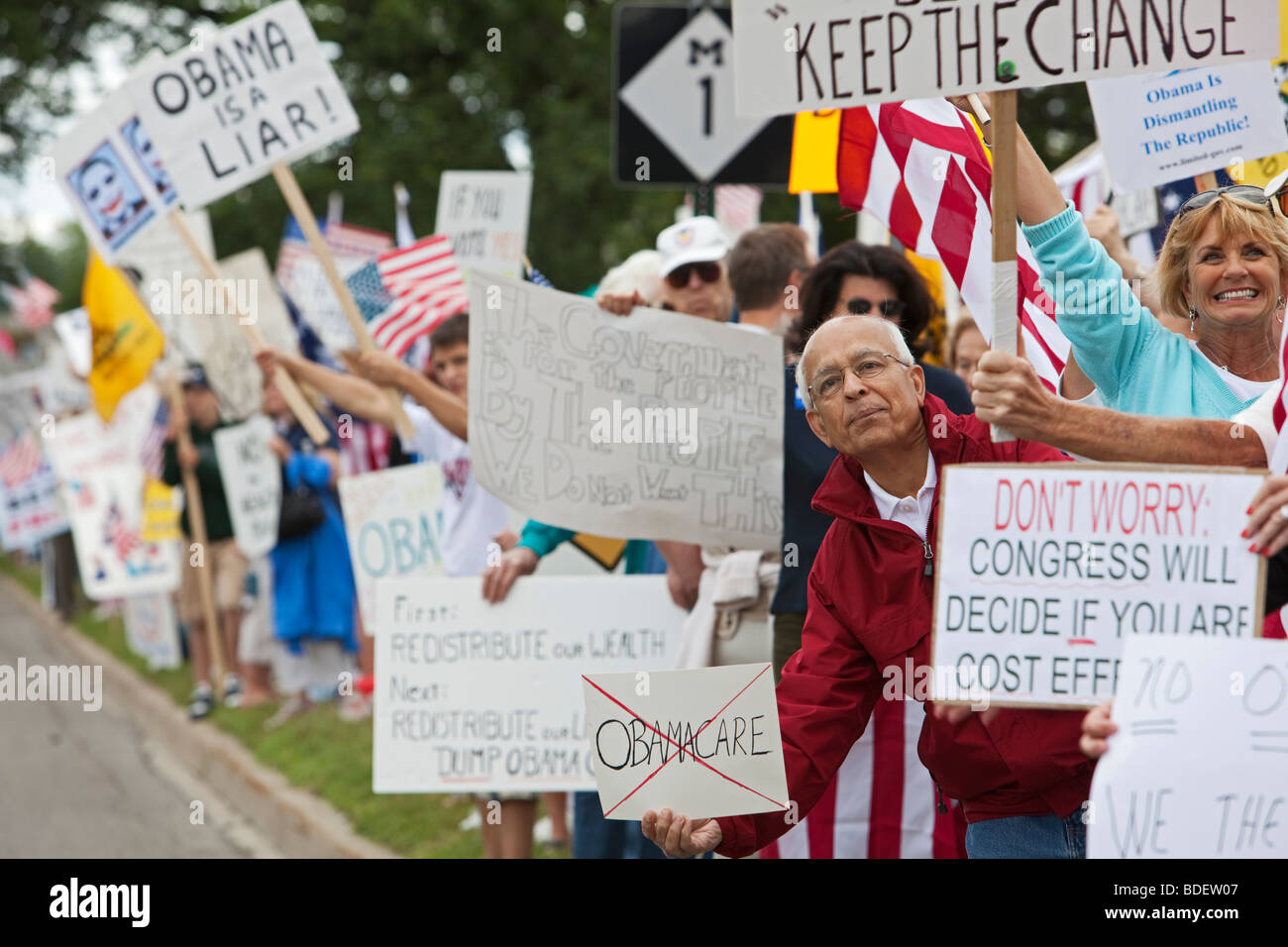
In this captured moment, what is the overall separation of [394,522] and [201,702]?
4.38m

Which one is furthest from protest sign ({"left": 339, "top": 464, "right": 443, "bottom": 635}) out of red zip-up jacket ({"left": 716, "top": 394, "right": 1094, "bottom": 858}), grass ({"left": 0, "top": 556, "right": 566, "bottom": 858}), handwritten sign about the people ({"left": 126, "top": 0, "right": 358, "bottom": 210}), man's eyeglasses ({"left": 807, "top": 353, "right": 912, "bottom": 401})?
man's eyeglasses ({"left": 807, "top": 353, "right": 912, "bottom": 401})

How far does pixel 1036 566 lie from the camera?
264 cm

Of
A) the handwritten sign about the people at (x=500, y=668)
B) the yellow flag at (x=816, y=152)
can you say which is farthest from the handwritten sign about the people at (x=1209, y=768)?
the yellow flag at (x=816, y=152)

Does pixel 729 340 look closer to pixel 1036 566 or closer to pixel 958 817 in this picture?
pixel 958 817

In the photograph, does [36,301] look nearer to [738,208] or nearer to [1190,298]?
[738,208]

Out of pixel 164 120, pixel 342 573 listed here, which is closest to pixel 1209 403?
pixel 164 120

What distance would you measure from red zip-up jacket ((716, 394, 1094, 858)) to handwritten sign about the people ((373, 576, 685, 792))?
1.62 meters

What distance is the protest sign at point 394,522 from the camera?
6.41 m

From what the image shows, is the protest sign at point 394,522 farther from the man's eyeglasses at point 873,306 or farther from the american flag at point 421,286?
the man's eyeglasses at point 873,306

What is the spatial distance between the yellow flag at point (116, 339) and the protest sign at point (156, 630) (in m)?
3.15

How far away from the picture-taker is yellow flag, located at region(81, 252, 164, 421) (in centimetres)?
945

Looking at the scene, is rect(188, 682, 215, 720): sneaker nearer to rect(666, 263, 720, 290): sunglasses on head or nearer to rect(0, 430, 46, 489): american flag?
rect(0, 430, 46, 489): american flag

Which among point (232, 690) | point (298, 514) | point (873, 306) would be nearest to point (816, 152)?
point (873, 306)
